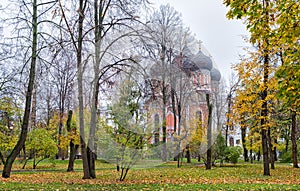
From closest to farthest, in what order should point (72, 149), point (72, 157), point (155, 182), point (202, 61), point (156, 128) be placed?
1. point (202, 61)
2. point (156, 128)
3. point (155, 182)
4. point (72, 157)
5. point (72, 149)

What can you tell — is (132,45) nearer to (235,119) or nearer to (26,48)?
(26,48)

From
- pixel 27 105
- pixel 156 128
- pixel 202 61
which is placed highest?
pixel 202 61

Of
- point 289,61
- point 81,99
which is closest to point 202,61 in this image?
point 289,61

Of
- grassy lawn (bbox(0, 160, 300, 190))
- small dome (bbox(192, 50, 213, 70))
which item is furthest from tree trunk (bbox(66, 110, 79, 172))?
small dome (bbox(192, 50, 213, 70))

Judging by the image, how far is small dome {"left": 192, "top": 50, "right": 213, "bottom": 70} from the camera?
8.16m

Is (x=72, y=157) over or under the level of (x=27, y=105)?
under

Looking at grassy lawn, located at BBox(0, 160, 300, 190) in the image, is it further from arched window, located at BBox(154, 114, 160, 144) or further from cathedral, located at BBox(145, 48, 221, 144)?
cathedral, located at BBox(145, 48, 221, 144)

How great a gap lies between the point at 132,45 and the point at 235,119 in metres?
9.00

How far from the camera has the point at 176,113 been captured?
33.4ft

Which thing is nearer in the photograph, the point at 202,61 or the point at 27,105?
the point at 202,61

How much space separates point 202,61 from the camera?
27.8 feet

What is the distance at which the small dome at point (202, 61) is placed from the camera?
26.8 ft

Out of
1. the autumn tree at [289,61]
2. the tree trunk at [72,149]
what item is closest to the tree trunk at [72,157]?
the tree trunk at [72,149]

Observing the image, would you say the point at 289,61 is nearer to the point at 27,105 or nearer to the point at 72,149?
the point at 27,105
